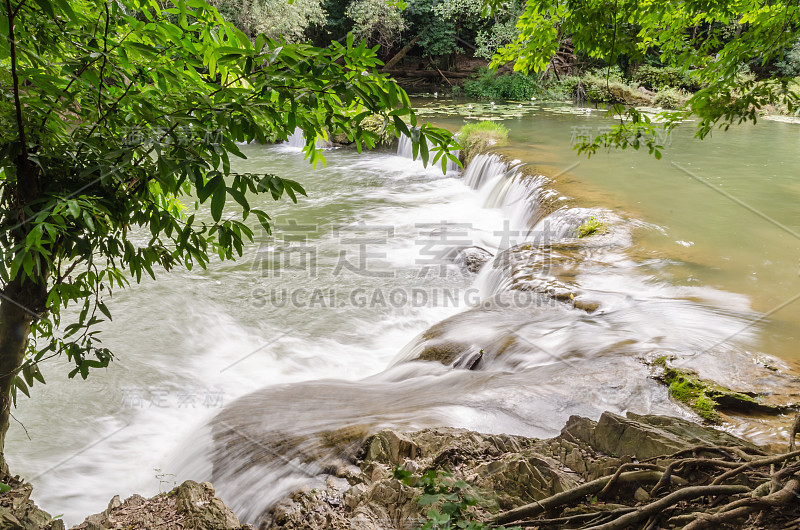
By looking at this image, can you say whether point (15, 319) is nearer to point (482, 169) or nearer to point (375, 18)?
point (482, 169)

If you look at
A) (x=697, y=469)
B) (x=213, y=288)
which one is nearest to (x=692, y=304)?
(x=697, y=469)

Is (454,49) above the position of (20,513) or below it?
above

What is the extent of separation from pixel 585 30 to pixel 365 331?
14.4 ft

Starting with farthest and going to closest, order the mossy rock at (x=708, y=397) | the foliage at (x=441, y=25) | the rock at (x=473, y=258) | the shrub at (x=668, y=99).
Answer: the foliage at (x=441, y=25)
the shrub at (x=668, y=99)
the rock at (x=473, y=258)
the mossy rock at (x=708, y=397)

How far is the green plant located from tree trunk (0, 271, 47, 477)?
6151 millimetres

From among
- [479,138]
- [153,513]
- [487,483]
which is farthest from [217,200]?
[479,138]

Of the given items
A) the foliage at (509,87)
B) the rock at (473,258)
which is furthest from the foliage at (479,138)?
the foliage at (509,87)

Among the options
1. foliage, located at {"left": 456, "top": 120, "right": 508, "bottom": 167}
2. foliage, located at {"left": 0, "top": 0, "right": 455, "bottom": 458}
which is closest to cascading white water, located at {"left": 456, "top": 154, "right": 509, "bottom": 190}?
foliage, located at {"left": 456, "top": 120, "right": 508, "bottom": 167}

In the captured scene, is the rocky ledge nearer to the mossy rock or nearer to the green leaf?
the green leaf

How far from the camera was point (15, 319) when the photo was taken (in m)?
1.76

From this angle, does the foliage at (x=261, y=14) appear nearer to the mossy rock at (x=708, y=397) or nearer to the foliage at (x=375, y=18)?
the foliage at (x=375, y=18)

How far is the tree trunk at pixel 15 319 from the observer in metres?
1.73

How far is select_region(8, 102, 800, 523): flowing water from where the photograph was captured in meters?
3.57

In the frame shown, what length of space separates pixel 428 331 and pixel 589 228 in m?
2.84
